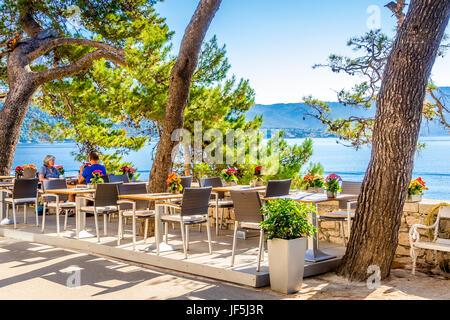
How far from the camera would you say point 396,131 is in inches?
209

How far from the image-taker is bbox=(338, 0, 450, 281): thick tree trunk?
529 cm

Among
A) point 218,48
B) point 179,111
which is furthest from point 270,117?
point 179,111

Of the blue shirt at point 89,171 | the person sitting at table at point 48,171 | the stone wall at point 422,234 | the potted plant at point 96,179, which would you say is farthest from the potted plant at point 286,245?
the person sitting at table at point 48,171

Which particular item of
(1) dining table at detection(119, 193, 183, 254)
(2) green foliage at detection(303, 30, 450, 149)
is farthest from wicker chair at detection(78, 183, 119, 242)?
(2) green foliage at detection(303, 30, 450, 149)

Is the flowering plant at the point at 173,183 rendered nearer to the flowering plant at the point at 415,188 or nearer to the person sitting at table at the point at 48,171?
the flowering plant at the point at 415,188

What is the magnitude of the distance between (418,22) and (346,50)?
5420mm

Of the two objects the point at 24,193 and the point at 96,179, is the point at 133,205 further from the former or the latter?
the point at 24,193

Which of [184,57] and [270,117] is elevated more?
[270,117]

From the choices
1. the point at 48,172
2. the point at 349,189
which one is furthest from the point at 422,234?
the point at 48,172

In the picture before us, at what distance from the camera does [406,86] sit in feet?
17.4

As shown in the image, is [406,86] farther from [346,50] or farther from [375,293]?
[346,50]

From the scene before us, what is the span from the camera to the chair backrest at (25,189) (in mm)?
8797

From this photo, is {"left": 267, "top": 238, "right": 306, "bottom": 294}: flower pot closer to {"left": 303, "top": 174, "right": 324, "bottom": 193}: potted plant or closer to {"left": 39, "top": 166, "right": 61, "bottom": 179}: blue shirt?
{"left": 303, "top": 174, "right": 324, "bottom": 193}: potted plant

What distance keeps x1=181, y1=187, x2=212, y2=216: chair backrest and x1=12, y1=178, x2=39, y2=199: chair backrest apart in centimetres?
404
